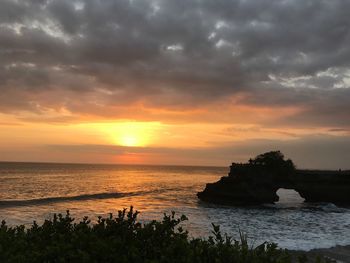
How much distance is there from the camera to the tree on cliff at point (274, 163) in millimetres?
53719

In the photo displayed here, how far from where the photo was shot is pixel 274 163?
54.3m

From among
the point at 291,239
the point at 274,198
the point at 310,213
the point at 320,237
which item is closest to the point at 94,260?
the point at 291,239

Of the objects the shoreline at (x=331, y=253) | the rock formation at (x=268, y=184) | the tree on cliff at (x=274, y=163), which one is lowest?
the shoreline at (x=331, y=253)

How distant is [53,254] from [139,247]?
1.40 metres

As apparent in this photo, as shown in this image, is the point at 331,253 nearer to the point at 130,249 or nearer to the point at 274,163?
the point at 130,249

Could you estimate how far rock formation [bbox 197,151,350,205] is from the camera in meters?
49.1

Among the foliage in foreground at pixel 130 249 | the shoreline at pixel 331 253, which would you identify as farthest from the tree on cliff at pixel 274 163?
the foliage in foreground at pixel 130 249

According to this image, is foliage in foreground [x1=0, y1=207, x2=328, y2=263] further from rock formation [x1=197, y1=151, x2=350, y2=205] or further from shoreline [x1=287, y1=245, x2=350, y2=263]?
rock formation [x1=197, y1=151, x2=350, y2=205]

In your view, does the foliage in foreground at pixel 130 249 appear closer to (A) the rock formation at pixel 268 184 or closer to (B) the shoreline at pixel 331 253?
(B) the shoreline at pixel 331 253

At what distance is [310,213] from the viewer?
39531mm

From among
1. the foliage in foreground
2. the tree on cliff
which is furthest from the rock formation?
the foliage in foreground

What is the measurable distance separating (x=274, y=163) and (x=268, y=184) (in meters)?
3.71

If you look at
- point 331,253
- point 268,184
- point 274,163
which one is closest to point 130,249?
point 331,253

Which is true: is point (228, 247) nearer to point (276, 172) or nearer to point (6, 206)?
point (6, 206)
